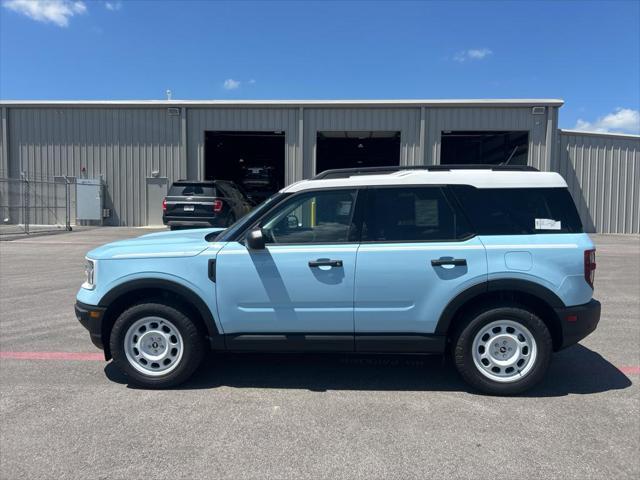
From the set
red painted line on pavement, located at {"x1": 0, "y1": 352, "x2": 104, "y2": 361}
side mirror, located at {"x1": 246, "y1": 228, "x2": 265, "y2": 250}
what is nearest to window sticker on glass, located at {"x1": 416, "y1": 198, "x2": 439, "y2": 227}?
side mirror, located at {"x1": 246, "y1": 228, "x2": 265, "y2": 250}

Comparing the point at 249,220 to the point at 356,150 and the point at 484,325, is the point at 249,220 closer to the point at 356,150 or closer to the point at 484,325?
the point at 484,325

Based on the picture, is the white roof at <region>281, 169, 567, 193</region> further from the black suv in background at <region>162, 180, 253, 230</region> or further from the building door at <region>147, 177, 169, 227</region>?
the building door at <region>147, 177, 169, 227</region>

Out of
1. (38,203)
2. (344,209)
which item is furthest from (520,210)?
(38,203)

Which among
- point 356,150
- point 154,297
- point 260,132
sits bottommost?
point 154,297

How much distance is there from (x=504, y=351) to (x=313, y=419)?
1.70 meters

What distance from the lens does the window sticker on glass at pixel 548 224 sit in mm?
4180

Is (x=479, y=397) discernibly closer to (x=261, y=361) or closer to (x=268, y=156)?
(x=261, y=361)

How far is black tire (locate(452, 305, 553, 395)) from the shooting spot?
4129 mm

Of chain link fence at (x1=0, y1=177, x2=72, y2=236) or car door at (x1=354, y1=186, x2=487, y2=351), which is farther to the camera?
chain link fence at (x1=0, y1=177, x2=72, y2=236)

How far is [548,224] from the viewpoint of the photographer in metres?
4.18

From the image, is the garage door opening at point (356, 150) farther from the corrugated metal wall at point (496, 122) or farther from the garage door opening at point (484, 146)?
the corrugated metal wall at point (496, 122)

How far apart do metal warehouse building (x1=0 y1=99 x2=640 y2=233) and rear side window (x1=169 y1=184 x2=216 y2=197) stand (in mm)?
6157

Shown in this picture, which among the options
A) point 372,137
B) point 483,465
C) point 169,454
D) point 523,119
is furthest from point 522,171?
point 372,137

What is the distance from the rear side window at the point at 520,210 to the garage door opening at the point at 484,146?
54.3ft
